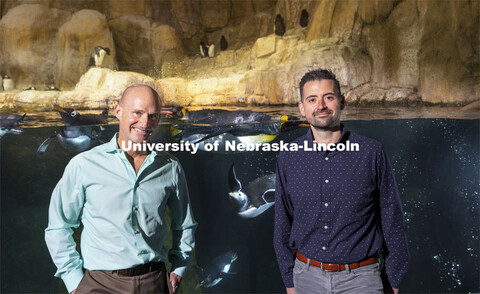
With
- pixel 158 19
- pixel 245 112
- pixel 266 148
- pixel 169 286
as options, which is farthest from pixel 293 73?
pixel 169 286

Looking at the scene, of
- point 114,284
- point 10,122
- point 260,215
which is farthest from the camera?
point 260,215

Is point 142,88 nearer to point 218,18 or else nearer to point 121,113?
point 121,113

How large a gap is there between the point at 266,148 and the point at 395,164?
249cm

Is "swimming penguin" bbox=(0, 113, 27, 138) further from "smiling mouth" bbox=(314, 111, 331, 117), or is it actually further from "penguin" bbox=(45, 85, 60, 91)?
"smiling mouth" bbox=(314, 111, 331, 117)

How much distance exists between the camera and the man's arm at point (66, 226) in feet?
7.06

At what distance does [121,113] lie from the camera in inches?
91.8

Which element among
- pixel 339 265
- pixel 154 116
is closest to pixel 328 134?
pixel 339 265

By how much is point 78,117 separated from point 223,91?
2054 millimetres

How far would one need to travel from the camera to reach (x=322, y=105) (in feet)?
7.29

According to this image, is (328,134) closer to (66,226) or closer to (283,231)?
(283,231)

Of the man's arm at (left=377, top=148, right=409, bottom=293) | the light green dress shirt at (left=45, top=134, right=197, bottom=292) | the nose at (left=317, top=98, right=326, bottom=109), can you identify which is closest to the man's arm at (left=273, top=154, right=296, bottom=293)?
the nose at (left=317, top=98, right=326, bottom=109)

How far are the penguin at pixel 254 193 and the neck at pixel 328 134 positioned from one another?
144 inches

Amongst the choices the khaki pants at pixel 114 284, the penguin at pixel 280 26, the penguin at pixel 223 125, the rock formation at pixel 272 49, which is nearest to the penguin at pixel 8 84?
the rock formation at pixel 272 49

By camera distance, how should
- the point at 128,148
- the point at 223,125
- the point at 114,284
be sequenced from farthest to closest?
the point at 223,125
the point at 128,148
the point at 114,284
